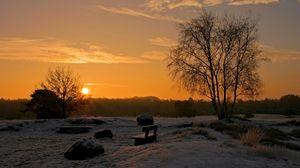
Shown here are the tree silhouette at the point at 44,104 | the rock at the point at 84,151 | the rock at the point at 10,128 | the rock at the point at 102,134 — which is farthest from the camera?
the tree silhouette at the point at 44,104

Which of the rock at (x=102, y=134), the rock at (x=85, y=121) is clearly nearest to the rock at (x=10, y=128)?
the rock at (x=85, y=121)

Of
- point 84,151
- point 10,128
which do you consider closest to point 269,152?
point 84,151

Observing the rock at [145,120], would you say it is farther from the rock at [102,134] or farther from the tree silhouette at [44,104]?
the tree silhouette at [44,104]

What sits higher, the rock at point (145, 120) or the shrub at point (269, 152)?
the rock at point (145, 120)

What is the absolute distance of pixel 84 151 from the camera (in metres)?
17.7

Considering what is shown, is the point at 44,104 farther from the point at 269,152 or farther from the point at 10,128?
the point at 269,152

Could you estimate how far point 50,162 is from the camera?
17.3m

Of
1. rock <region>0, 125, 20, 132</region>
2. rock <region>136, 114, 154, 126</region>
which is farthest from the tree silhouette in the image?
rock <region>136, 114, 154, 126</region>

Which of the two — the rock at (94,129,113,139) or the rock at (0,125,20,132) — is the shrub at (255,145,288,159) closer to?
the rock at (94,129,113,139)

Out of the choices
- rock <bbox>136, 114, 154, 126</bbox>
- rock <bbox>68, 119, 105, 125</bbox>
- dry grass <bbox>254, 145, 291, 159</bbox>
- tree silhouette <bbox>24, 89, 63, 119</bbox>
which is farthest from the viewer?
tree silhouette <bbox>24, 89, 63, 119</bbox>

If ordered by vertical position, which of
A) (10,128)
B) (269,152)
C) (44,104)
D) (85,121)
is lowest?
(269,152)

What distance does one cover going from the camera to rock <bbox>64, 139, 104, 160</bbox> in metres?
17.6

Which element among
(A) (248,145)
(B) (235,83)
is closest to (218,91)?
(B) (235,83)

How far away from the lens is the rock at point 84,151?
1759 centimetres
